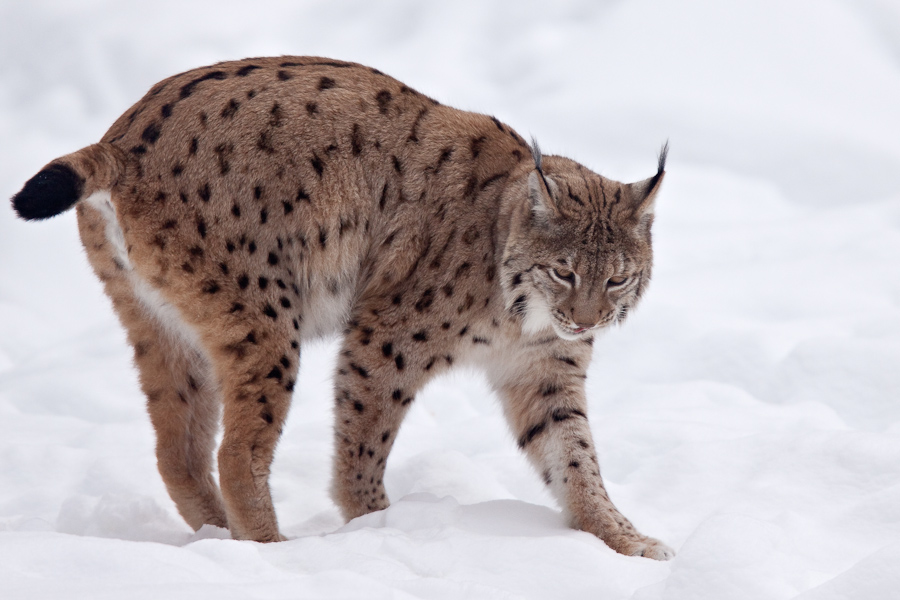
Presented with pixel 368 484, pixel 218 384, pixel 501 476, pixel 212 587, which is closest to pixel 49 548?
pixel 212 587

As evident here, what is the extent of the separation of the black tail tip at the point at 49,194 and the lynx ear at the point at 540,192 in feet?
5.88

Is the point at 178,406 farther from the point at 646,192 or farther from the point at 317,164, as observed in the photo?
the point at 646,192

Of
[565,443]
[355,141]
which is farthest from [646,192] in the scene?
[355,141]

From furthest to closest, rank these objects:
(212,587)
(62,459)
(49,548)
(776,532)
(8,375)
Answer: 1. (8,375)
2. (62,459)
3. (776,532)
4. (49,548)
5. (212,587)

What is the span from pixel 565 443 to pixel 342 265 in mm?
1255

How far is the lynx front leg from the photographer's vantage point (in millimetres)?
3988

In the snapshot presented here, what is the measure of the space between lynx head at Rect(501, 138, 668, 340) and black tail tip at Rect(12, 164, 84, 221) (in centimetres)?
177

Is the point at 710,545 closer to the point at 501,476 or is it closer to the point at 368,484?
the point at 368,484

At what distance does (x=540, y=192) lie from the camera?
4.10 m

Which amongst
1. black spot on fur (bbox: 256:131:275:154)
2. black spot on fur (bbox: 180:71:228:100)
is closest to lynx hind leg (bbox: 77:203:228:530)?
black spot on fur (bbox: 180:71:228:100)

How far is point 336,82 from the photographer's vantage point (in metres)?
4.27

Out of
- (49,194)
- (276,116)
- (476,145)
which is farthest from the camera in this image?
(476,145)

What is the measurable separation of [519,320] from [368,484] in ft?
3.18

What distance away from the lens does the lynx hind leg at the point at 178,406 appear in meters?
4.21
